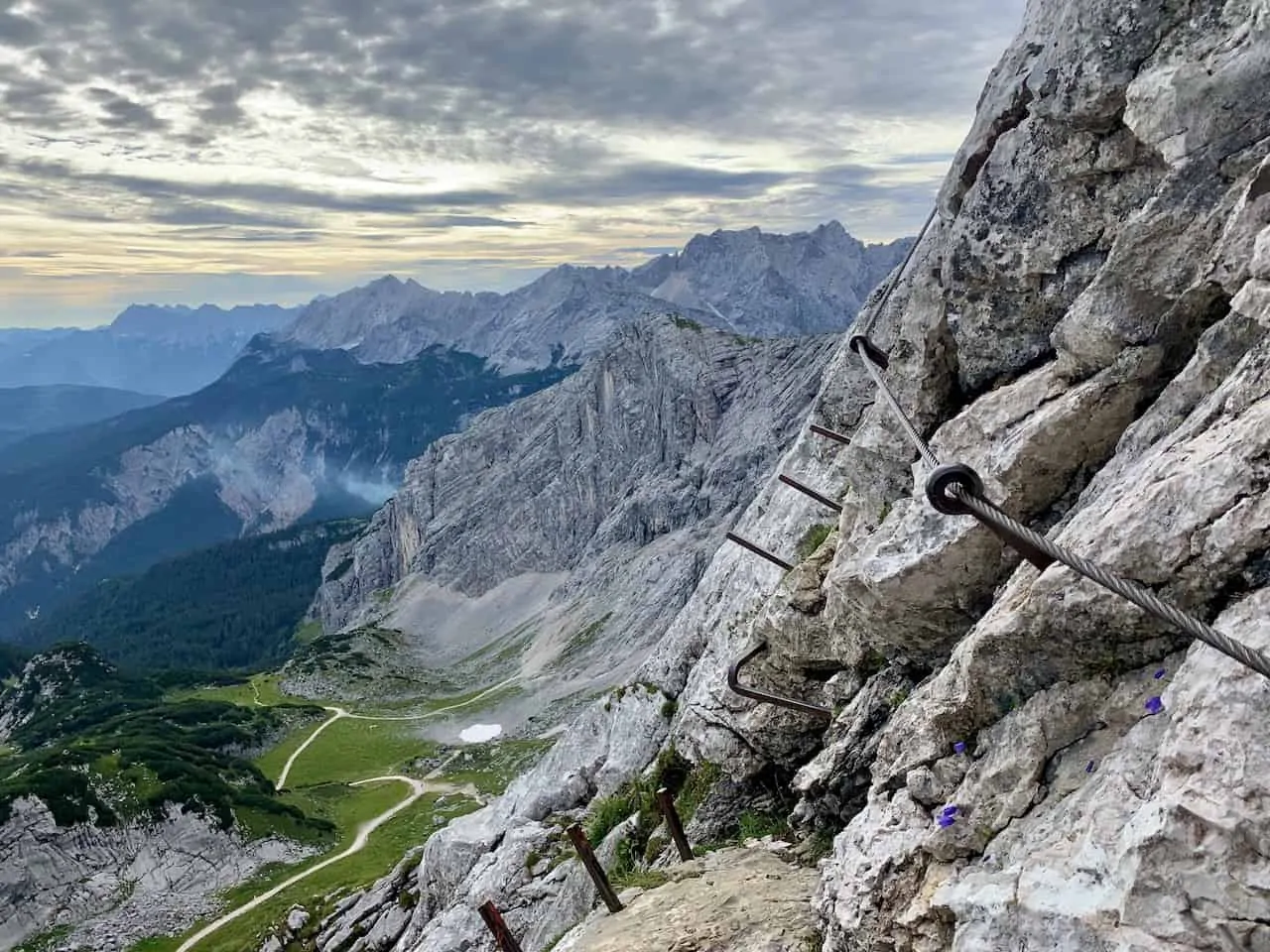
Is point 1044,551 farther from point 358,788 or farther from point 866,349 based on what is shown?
point 358,788

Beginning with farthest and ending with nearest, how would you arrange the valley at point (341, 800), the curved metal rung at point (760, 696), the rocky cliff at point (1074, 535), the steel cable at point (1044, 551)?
the valley at point (341, 800)
the curved metal rung at point (760, 696)
the rocky cliff at point (1074, 535)
the steel cable at point (1044, 551)

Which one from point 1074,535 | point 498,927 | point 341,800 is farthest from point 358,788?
point 1074,535

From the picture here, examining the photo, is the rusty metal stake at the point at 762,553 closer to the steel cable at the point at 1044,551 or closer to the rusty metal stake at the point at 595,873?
the rusty metal stake at the point at 595,873

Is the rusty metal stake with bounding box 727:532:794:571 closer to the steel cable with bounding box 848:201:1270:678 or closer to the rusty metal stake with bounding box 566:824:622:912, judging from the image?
the rusty metal stake with bounding box 566:824:622:912

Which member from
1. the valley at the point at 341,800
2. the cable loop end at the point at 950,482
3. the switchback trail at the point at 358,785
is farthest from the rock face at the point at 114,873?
the cable loop end at the point at 950,482

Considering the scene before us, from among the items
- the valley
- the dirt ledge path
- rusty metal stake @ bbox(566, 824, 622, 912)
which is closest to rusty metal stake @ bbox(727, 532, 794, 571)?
the dirt ledge path

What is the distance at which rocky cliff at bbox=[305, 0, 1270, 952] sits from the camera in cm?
742

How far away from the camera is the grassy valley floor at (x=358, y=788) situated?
69188 mm

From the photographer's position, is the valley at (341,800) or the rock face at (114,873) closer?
the valley at (341,800)

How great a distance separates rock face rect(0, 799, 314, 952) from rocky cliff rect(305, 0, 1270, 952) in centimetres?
8197

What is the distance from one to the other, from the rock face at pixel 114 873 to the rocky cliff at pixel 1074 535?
81967 millimetres

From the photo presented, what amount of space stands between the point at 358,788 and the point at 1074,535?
11981cm

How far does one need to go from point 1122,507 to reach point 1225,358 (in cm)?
249

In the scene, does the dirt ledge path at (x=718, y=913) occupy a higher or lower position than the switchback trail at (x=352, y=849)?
higher
